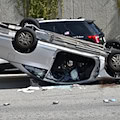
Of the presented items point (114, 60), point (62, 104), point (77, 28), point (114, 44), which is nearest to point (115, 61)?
point (114, 60)

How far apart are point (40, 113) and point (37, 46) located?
225 cm

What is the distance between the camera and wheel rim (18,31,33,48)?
298 inches

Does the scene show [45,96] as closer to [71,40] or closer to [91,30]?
[71,40]

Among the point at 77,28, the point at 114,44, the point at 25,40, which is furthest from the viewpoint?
the point at 77,28

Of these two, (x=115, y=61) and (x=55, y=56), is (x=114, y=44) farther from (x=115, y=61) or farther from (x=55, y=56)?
(x=55, y=56)

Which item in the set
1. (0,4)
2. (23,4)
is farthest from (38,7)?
(0,4)

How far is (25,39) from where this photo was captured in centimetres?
762

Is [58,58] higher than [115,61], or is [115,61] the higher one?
[58,58]

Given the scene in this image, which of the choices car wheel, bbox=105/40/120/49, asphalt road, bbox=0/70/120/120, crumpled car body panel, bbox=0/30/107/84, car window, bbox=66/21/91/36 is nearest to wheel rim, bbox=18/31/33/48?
crumpled car body panel, bbox=0/30/107/84

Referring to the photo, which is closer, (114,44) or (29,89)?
(29,89)

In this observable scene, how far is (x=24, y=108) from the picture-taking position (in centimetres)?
622

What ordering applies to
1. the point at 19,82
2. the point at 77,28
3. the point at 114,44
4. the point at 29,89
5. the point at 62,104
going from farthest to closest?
1. the point at 77,28
2. the point at 19,82
3. the point at 114,44
4. the point at 29,89
5. the point at 62,104

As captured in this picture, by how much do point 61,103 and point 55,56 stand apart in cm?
157

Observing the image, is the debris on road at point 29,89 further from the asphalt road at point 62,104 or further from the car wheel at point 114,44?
the car wheel at point 114,44
